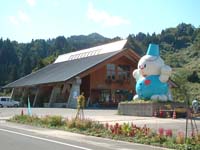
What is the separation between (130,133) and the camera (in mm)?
15875

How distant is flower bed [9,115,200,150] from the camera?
517 inches

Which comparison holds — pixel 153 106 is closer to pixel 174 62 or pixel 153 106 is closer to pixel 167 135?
pixel 167 135

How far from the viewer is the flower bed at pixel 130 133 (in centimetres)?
1313

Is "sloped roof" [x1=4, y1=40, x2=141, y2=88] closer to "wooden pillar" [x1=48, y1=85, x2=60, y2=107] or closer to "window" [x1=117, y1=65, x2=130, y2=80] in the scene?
"wooden pillar" [x1=48, y1=85, x2=60, y2=107]

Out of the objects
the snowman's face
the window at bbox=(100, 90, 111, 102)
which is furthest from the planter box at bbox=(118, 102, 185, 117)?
the window at bbox=(100, 90, 111, 102)

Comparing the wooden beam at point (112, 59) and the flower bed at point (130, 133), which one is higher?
the wooden beam at point (112, 59)

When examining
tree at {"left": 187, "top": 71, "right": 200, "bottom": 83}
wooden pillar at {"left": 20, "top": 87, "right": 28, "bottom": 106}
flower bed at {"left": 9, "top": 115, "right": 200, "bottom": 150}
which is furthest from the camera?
tree at {"left": 187, "top": 71, "right": 200, "bottom": 83}

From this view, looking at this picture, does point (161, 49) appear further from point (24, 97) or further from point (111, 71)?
point (111, 71)

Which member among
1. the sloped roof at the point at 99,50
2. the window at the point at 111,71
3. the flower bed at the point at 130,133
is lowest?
the flower bed at the point at 130,133

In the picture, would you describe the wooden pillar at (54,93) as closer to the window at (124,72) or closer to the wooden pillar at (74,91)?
the wooden pillar at (74,91)

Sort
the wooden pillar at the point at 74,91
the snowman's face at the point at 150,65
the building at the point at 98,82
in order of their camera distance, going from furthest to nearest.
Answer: the building at the point at 98,82 < the wooden pillar at the point at 74,91 < the snowman's face at the point at 150,65

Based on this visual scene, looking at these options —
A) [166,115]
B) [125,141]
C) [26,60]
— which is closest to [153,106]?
[166,115]

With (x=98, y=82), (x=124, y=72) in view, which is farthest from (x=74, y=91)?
(x=124, y=72)

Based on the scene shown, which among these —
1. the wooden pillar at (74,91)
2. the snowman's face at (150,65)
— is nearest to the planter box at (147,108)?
the snowman's face at (150,65)
